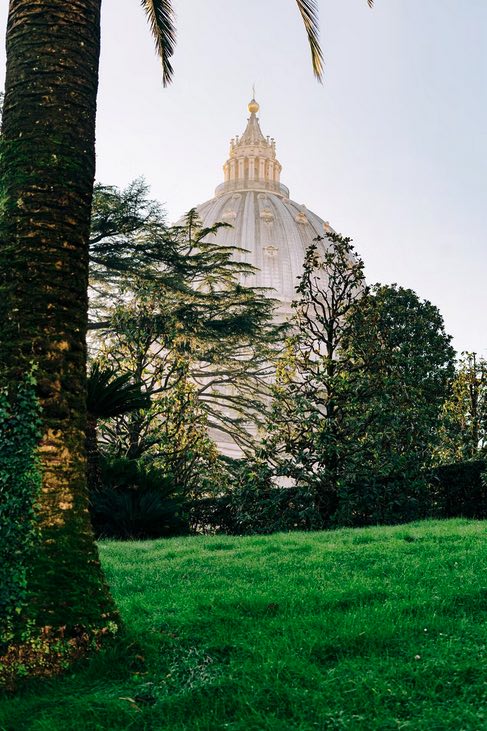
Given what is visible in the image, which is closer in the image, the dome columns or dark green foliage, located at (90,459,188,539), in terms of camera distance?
dark green foliage, located at (90,459,188,539)

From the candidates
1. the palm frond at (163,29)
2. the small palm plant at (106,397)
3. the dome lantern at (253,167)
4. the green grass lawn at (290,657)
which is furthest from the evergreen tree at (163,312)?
the dome lantern at (253,167)

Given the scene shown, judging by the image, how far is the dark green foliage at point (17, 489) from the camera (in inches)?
131

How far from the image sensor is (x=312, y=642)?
11.0ft

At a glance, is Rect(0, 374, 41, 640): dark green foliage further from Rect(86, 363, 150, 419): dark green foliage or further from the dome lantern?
the dome lantern

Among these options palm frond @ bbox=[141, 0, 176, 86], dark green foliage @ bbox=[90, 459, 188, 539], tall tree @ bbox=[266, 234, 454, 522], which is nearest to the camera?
palm frond @ bbox=[141, 0, 176, 86]

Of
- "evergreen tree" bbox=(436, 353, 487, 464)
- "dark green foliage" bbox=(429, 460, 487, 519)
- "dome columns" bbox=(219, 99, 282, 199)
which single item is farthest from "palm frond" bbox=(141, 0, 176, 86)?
"dome columns" bbox=(219, 99, 282, 199)

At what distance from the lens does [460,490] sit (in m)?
9.55

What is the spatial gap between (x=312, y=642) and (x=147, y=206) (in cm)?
1209

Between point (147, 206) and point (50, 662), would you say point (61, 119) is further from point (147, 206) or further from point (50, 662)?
point (147, 206)

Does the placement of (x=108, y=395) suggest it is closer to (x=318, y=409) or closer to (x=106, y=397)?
(x=106, y=397)

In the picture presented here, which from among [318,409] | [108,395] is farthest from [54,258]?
[318,409]

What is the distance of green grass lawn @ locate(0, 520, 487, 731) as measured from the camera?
2.82 meters

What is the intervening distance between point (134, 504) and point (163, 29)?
5.42m

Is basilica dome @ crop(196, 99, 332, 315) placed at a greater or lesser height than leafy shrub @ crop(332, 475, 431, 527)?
greater
